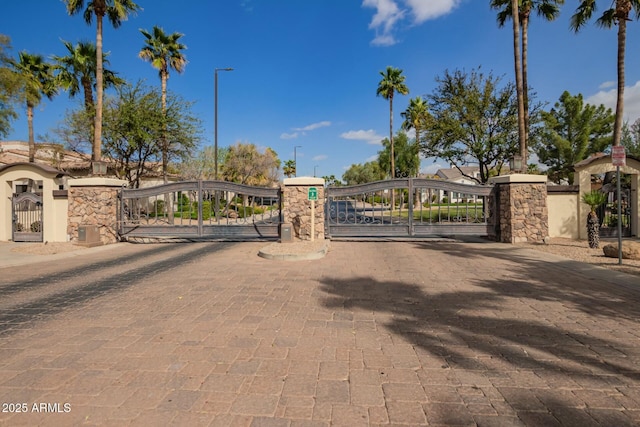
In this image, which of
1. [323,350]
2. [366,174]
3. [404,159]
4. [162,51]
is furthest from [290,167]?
[323,350]

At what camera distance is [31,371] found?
3248 millimetres

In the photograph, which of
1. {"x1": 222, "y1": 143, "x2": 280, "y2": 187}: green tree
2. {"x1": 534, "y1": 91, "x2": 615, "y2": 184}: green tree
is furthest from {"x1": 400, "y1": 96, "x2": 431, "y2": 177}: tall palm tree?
{"x1": 222, "y1": 143, "x2": 280, "y2": 187}: green tree

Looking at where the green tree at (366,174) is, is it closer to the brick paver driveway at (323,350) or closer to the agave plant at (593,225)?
the agave plant at (593,225)

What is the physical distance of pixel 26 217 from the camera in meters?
15.0

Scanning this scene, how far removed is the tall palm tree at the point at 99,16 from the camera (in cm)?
1669

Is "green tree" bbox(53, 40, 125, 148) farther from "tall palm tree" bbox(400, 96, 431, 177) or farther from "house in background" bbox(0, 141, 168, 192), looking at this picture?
"tall palm tree" bbox(400, 96, 431, 177)

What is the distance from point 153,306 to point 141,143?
18458mm

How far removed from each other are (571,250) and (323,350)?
1060 cm

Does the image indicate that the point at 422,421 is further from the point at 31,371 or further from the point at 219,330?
the point at 31,371

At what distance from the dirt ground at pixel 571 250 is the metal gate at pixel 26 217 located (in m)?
2.31

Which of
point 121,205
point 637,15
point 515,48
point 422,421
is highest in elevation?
point 637,15

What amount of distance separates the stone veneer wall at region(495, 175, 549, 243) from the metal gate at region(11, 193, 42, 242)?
18861 millimetres

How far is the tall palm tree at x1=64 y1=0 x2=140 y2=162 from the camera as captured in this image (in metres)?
16.7

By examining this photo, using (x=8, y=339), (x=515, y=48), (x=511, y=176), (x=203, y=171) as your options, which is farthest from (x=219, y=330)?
(x=203, y=171)
